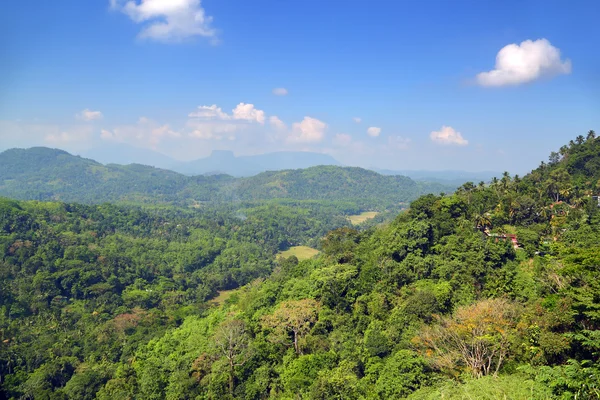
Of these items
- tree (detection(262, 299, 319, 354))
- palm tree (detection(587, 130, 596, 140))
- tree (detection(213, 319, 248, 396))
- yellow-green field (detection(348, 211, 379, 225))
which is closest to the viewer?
tree (detection(213, 319, 248, 396))

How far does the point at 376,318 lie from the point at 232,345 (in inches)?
376

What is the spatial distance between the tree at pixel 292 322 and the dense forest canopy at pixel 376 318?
0.13 metres

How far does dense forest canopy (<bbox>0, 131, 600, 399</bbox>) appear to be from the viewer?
14352 mm

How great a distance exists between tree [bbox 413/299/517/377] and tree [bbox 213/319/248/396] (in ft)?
37.0

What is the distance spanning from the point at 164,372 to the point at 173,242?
197ft

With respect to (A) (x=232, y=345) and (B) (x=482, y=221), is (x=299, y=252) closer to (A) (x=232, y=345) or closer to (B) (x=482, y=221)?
(B) (x=482, y=221)

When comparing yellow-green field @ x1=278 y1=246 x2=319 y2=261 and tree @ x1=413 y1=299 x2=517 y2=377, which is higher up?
tree @ x1=413 y1=299 x2=517 y2=377

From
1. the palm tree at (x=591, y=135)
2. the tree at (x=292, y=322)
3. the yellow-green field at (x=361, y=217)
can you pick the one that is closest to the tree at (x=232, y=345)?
the tree at (x=292, y=322)

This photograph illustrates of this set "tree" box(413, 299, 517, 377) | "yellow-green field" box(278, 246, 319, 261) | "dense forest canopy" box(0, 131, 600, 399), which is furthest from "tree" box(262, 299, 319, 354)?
"yellow-green field" box(278, 246, 319, 261)

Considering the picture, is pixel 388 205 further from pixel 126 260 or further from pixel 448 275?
pixel 448 275

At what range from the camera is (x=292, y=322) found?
23906mm

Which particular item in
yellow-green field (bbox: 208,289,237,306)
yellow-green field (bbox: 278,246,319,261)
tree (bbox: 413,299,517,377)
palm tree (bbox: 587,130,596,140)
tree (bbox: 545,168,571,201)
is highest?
palm tree (bbox: 587,130,596,140)

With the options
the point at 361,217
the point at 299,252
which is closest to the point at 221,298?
the point at 299,252

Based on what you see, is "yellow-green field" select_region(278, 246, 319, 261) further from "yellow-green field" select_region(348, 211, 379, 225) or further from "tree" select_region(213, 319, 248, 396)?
"tree" select_region(213, 319, 248, 396)
